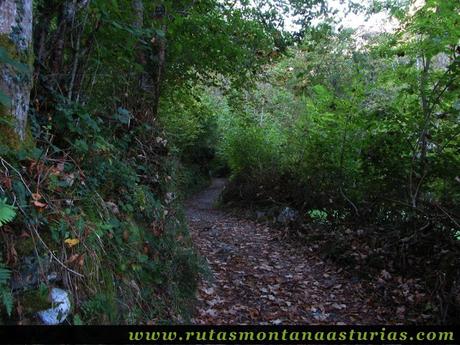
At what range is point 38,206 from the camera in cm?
244

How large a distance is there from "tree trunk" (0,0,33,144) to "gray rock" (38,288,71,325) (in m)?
1.17

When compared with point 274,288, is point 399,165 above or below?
above

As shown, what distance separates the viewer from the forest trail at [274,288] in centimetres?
429

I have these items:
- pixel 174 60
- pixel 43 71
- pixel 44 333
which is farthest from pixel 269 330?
pixel 174 60

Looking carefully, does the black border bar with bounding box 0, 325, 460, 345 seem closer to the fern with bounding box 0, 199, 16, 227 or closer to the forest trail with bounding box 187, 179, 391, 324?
the forest trail with bounding box 187, 179, 391, 324

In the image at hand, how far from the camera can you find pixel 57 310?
2293mm

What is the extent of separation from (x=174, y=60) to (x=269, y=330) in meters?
5.62

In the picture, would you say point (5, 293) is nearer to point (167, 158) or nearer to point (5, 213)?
point (5, 213)

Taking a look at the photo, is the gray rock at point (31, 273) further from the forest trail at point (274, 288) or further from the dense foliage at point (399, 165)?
the dense foliage at point (399, 165)

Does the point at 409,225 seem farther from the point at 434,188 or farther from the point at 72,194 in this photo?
the point at 72,194

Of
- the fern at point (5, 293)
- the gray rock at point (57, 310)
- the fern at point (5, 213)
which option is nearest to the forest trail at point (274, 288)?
the gray rock at point (57, 310)

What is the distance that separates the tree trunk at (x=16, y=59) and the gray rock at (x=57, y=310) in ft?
3.85

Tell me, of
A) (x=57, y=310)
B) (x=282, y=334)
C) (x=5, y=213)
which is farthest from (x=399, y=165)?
(x=5, y=213)

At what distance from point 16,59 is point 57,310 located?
70.7 inches
